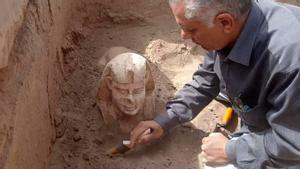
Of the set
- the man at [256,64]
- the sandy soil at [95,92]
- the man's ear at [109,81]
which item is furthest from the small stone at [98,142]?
the man at [256,64]

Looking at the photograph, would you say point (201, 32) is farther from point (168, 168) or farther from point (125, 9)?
point (125, 9)

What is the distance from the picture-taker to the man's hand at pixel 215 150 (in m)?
2.83

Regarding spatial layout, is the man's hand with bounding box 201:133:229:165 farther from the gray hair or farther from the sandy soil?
the gray hair

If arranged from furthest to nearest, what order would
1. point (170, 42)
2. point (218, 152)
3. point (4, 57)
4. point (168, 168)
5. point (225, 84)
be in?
point (170, 42) → point (168, 168) → point (218, 152) → point (225, 84) → point (4, 57)

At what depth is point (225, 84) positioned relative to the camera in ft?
8.57

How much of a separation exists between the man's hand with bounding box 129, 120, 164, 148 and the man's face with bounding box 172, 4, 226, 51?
752mm

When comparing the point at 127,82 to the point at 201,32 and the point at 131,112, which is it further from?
the point at 201,32

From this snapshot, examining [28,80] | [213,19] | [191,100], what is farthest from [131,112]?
[213,19]

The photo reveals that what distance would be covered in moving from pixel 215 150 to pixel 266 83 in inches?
25.2

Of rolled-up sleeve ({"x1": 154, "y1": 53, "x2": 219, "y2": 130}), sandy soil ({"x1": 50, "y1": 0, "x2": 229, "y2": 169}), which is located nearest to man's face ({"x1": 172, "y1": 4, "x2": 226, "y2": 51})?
rolled-up sleeve ({"x1": 154, "y1": 53, "x2": 219, "y2": 130})

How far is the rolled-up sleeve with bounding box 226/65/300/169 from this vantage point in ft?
7.45

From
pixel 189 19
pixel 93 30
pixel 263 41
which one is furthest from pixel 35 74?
pixel 93 30

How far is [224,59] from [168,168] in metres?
0.90

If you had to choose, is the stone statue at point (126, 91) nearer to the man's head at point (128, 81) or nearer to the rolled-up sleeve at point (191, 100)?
the man's head at point (128, 81)
